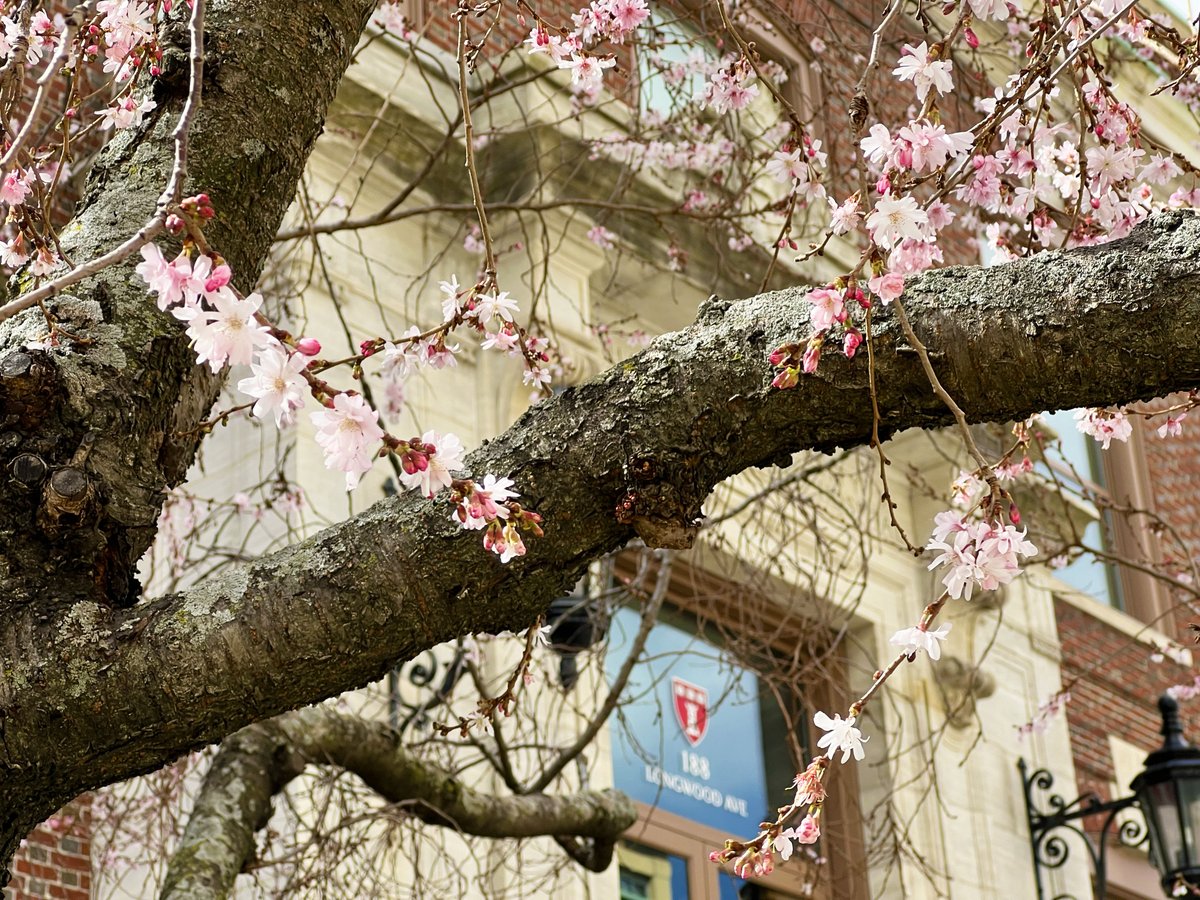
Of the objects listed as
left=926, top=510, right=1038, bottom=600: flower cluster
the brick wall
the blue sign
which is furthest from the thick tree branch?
the blue sign

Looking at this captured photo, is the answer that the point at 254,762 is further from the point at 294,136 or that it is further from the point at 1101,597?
the point at 1101,597

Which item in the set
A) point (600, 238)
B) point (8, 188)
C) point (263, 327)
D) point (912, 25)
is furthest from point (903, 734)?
point (263, 327)

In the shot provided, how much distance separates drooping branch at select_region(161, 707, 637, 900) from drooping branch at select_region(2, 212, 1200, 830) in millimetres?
1674

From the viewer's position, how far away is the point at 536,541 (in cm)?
246

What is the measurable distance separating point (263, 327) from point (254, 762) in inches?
111

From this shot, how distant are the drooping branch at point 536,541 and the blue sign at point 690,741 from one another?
5.70 metres

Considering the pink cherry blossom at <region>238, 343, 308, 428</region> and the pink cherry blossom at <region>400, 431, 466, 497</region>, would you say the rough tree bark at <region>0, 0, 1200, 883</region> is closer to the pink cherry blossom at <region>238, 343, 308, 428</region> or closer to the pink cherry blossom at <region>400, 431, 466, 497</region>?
the pink cherry blossom at <region>400, 431, 466, 497</region>

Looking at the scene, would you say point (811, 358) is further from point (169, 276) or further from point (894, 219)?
point (169, 276)

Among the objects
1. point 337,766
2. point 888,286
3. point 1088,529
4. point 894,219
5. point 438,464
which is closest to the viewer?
point 438,464

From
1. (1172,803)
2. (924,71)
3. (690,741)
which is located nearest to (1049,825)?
(1172,803)

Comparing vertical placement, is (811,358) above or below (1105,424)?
below

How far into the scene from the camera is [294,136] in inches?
118

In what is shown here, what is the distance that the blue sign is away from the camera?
8414 mm

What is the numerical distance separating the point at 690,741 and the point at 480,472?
6.50 meters
